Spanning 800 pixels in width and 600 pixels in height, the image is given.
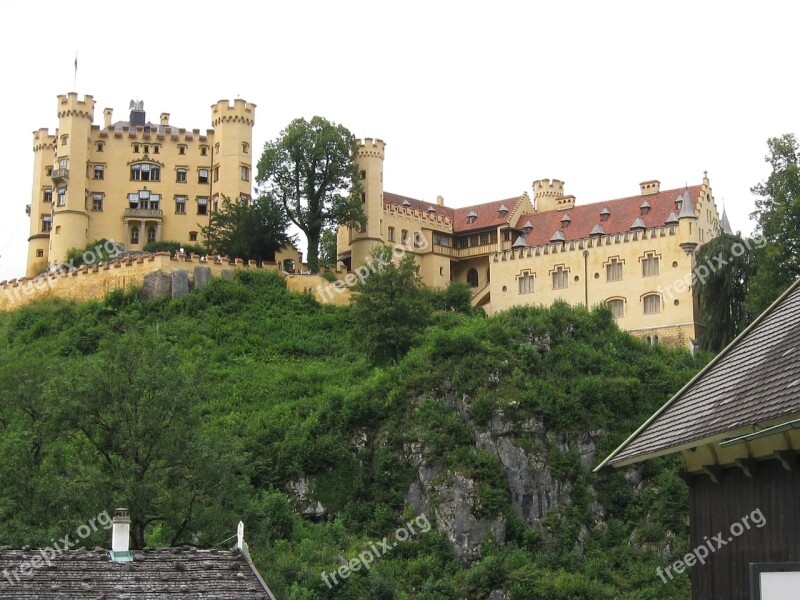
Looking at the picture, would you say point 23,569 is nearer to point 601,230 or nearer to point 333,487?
point 333,487

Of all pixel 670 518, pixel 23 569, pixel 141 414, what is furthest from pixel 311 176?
pixel 23 569

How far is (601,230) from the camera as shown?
261ft

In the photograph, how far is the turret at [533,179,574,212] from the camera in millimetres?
91875

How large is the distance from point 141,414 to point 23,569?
16.8 metres

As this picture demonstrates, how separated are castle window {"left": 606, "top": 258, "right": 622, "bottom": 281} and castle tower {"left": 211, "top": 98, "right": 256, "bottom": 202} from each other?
24.8m

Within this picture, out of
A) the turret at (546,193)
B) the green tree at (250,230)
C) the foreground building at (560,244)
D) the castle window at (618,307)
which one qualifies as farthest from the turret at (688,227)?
the green tree at (250,230)

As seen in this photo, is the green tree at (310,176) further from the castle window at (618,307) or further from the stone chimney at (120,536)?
the stone chimney at (120,536)

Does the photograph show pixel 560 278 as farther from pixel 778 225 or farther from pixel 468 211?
pixel 778 225

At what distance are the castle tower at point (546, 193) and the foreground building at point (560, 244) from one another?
71mm

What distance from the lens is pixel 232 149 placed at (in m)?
86.8

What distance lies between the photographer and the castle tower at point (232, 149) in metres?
86.4

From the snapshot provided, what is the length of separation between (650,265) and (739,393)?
195 feet

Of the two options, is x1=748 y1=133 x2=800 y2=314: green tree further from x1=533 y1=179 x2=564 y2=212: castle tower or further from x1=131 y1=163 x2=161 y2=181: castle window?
x1=131 y1=163 x2=161 y2=181: castle window

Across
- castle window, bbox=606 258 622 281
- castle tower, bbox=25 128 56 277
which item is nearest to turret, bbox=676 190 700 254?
castle window, bbox=606 258 622 281
